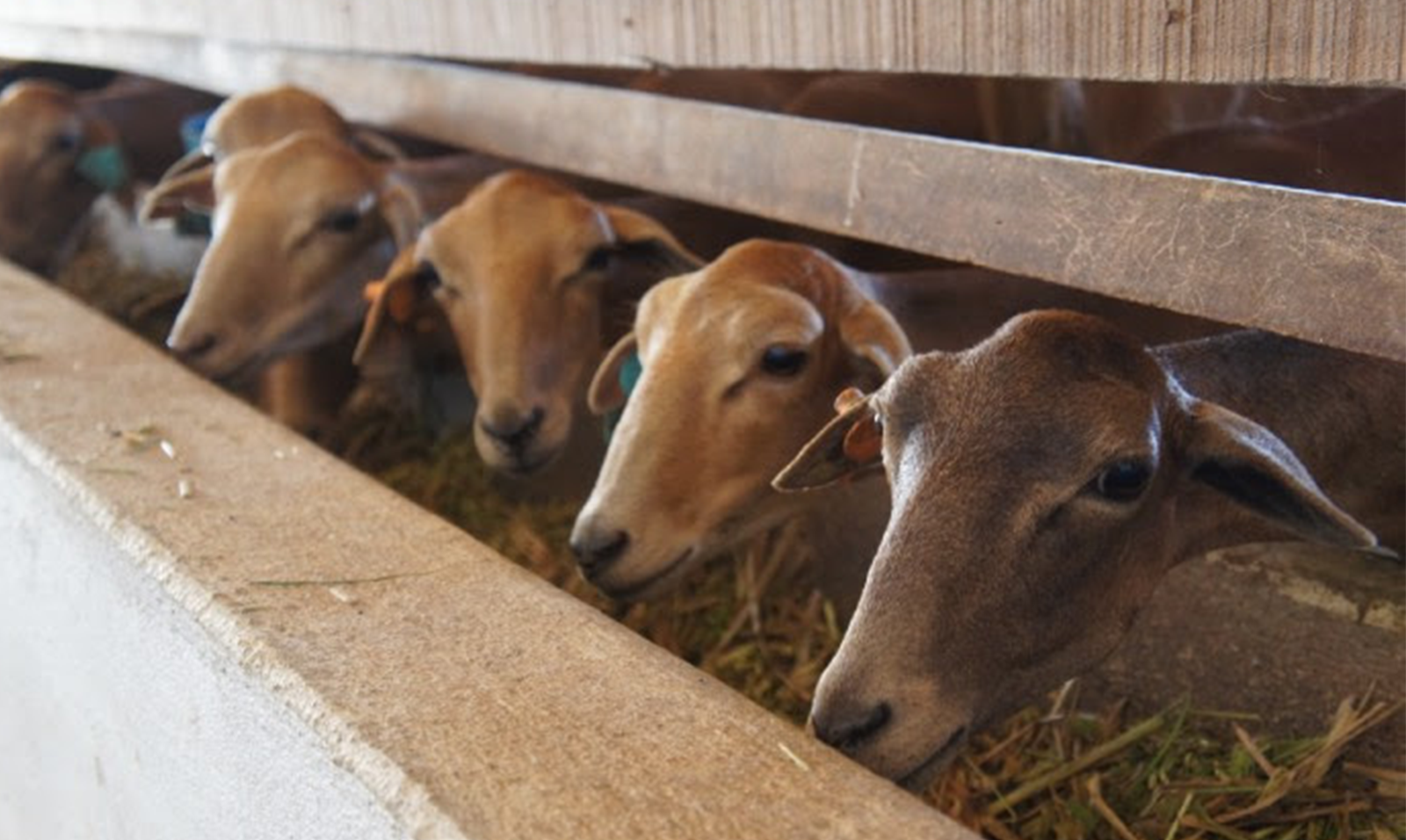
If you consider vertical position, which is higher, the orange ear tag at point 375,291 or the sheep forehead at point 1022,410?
the sheep forehead at point 1022,410

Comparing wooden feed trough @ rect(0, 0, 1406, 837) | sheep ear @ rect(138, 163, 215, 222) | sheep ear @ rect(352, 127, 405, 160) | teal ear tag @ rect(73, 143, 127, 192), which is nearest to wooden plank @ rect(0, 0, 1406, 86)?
wooden feed trough @ rect(0, 0, 1406, 837)

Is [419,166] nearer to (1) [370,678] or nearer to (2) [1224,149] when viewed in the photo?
(2) [1224,149]

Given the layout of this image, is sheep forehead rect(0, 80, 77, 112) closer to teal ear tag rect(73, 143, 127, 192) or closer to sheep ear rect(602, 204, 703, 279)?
teal ear tag rect(73, 143, 127, 192)

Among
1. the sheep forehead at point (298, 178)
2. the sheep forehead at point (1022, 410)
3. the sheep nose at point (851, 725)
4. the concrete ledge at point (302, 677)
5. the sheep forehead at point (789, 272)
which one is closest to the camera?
the concrete ledge at point (302, 677)

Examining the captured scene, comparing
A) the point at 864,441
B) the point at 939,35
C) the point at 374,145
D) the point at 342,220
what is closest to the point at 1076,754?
the point at 864,441

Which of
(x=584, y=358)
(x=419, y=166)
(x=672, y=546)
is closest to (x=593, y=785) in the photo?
(x=672, y=546)

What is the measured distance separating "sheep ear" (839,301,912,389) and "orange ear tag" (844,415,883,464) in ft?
0.99

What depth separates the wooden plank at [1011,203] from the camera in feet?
8.17

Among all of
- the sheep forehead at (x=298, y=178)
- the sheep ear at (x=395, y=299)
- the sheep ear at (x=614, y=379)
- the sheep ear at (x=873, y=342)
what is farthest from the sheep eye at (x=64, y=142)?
the sheep ear at (x=873, y=342)

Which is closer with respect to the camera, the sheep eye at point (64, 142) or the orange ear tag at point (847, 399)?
the orange ear tag at point (847, 399)

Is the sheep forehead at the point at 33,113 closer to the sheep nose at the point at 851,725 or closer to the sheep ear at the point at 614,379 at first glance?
the sheep ear at the point at 614,379

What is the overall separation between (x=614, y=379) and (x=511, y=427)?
0.37 m

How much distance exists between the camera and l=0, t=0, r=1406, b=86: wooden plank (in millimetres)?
2438

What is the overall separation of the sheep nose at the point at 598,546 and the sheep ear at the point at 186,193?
2.89m
